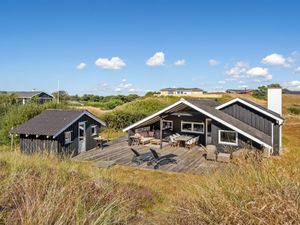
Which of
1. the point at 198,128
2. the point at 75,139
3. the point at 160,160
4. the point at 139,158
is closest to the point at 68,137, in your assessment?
the point at 75,139

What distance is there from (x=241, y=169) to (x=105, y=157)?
1230 cm

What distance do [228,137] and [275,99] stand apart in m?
6.36

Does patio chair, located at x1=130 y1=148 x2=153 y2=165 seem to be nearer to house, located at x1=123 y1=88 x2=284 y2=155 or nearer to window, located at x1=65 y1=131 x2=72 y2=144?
house, located at x1=123 y1=88 x2=284 y2=155

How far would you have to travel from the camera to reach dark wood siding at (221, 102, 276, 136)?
17.3 meters

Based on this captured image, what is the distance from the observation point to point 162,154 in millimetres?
16938

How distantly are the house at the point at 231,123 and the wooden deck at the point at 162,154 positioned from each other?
1096 mm

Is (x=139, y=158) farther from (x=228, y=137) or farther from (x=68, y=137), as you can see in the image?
(x=228, y=137)

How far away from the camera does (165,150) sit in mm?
18219

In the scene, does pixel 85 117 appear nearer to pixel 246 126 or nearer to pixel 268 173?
pixel 246 126

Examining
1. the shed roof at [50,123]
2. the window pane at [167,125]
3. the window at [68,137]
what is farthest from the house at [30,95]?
the window at [68,137]

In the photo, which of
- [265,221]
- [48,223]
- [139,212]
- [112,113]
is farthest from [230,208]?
[112,113]

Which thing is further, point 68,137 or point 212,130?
point 212,130

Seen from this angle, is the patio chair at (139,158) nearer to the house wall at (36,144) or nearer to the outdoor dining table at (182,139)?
the outdoor dining table at (182,139)

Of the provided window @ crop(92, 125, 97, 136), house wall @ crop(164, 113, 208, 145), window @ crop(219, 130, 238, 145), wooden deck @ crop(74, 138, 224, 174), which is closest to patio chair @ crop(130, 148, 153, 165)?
wooden deck @ crop(74, 138, 224, 174)
